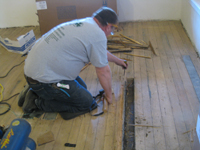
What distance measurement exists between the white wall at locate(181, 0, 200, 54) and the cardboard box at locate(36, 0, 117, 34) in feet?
4.87

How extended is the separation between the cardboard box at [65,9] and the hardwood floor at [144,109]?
1.24 metres

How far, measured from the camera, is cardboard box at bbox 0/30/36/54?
3865 millimetres

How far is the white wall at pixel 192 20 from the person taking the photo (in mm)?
3512

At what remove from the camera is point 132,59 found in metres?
3.50

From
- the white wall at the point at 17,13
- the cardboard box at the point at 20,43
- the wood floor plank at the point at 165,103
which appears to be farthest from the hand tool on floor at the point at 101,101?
the white wall at the point at 17,13

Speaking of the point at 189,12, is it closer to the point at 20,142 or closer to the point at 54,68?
the point at 54,68

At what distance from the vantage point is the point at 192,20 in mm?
3812

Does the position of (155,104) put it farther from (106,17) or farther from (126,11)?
(126,11)

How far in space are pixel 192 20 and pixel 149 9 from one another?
4.08 feet

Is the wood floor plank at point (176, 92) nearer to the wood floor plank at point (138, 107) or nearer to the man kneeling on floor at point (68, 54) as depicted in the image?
the wood floor plank at point (138, 107)

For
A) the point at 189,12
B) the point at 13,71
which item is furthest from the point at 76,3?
the point at 189,12

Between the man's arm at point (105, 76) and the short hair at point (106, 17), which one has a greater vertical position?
the short hair at point (106, 17)

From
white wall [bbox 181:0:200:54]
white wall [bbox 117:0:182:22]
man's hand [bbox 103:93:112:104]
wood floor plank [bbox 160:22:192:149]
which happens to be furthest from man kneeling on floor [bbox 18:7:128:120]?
white wall [bbox 117:0:182:22]

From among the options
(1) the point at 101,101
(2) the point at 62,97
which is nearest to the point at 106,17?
(2) the point at 62,97
